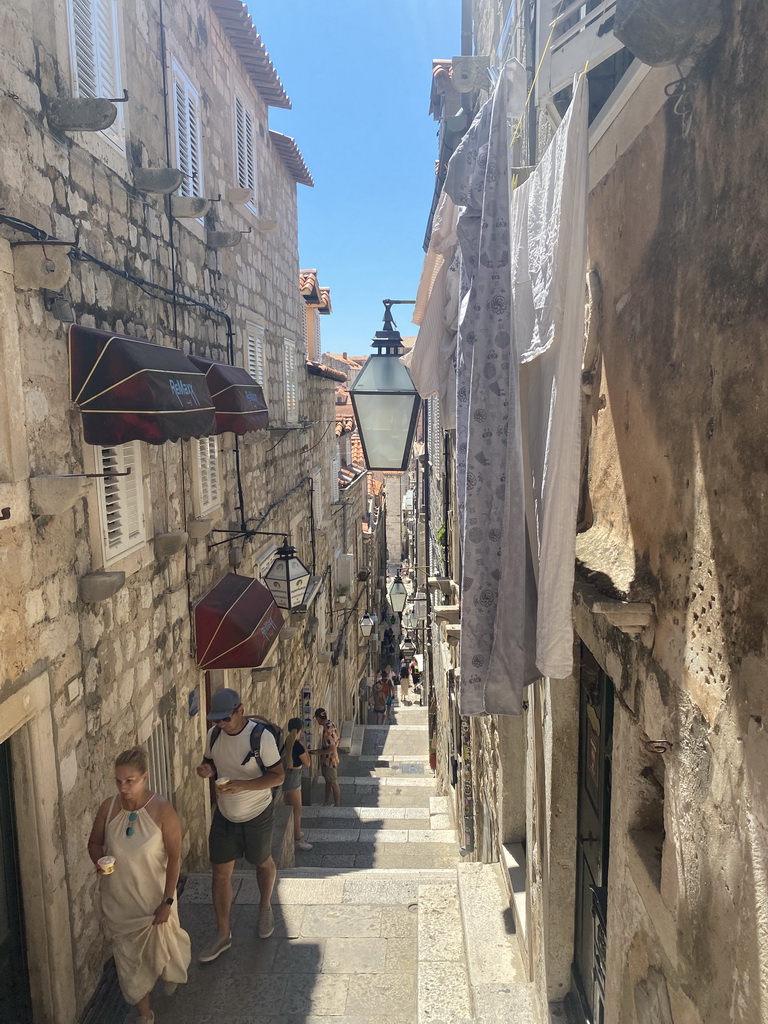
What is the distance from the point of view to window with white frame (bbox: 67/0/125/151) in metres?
4.42

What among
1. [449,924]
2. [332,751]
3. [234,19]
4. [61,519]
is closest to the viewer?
[61,519]

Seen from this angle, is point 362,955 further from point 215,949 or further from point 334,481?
point 334,481

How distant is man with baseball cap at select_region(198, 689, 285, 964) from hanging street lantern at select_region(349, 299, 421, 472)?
1986mm

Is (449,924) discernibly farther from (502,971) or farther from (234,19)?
(234,19)

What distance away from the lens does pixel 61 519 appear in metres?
4.14

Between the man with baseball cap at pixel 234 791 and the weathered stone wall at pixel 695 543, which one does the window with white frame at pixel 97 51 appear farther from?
the man with baseball cap at pixel 234 791

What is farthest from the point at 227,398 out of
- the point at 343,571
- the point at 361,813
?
the point at 343,571

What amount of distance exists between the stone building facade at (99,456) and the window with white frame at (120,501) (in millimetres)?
21

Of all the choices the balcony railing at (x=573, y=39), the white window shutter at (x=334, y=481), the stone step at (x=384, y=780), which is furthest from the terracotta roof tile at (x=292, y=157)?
the stone step at (x=384, y=780)

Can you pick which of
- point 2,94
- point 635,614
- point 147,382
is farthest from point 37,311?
point 635,614

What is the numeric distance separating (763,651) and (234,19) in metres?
9.04

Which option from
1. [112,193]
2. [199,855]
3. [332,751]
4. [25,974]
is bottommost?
[332,751]

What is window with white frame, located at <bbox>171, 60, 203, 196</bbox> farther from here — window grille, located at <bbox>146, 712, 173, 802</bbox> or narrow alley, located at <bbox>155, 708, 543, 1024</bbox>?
narrow alley, located at <bbox>155, 708, 543, 1024</bbox>

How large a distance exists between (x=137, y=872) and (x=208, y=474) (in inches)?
166
